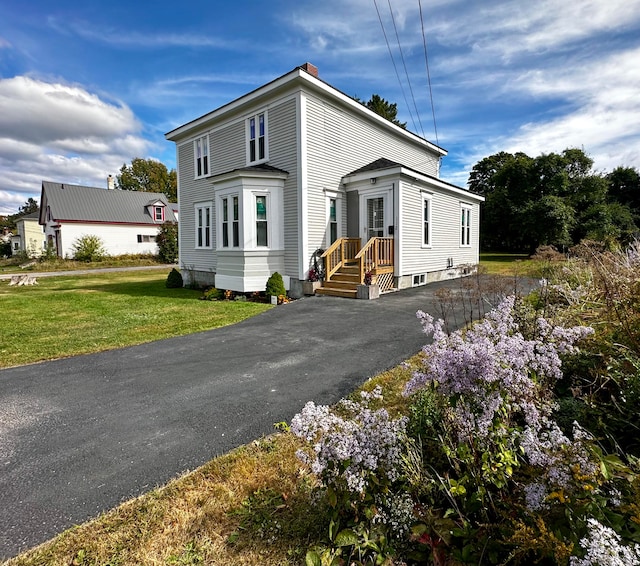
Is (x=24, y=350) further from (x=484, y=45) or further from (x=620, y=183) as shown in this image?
(x=620, y=183)

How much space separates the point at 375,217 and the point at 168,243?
2572 cm

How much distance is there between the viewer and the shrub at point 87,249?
101 ft

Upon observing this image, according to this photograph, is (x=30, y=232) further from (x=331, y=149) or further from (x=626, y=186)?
(x=626, y=186)

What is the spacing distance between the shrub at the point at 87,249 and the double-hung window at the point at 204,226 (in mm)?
21348

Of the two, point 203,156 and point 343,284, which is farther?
point 203,156

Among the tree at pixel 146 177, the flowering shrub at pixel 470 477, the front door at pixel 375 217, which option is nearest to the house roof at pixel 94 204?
the tree at pixel 146 177

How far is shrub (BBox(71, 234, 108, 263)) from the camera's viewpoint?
101ft

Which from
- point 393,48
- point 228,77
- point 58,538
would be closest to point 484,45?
point 393,48

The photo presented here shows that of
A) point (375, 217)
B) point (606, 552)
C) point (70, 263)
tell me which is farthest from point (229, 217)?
point (70, 263)

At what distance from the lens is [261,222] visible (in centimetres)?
1191

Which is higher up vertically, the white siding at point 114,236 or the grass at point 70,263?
the white siding at point 114,236

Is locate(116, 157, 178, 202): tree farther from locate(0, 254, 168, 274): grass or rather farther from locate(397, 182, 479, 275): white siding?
locate(397, 182, 479, 275): white siding

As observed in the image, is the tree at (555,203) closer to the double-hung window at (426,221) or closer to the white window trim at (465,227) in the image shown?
the white window trim at (465,227)

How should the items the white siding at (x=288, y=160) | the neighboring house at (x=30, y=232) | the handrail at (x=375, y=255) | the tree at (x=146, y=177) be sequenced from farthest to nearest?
the tree at (x=146, y=177) → the neighboring house at (x=30, y=232) → the white siding at (x=288, y=160) → the handrail at (x=375, y=255)
